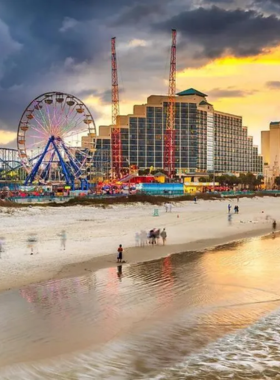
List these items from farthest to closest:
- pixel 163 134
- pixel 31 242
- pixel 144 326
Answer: pixel 163 134 → pixel 31 242 → pixel 144 326

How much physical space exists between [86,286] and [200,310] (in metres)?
4.39

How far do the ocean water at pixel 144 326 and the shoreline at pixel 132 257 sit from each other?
1.97ft

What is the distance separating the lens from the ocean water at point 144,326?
8.89 m

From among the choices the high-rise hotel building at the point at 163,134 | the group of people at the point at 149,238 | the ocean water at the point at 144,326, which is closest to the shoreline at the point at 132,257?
the ocean water at the point at 144,326

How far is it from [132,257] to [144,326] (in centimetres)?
957

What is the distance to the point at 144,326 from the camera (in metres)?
11.5

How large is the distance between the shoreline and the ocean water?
23.7 inches

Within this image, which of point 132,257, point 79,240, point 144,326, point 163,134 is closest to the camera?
point 144,326

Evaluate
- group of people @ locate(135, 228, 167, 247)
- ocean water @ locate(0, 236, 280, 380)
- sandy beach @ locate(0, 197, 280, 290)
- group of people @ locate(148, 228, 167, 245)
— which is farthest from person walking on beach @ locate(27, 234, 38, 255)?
group of people @ locate(148, 228, 167, 245)

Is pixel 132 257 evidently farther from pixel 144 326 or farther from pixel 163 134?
pixel 163 134

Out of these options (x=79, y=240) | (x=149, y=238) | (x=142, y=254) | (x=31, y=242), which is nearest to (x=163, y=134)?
(x=149, y=238)

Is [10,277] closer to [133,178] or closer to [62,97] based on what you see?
[62,97]

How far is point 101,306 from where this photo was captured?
12922 millimetres

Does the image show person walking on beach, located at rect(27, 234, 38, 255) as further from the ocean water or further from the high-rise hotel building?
the high-rise hotel building
